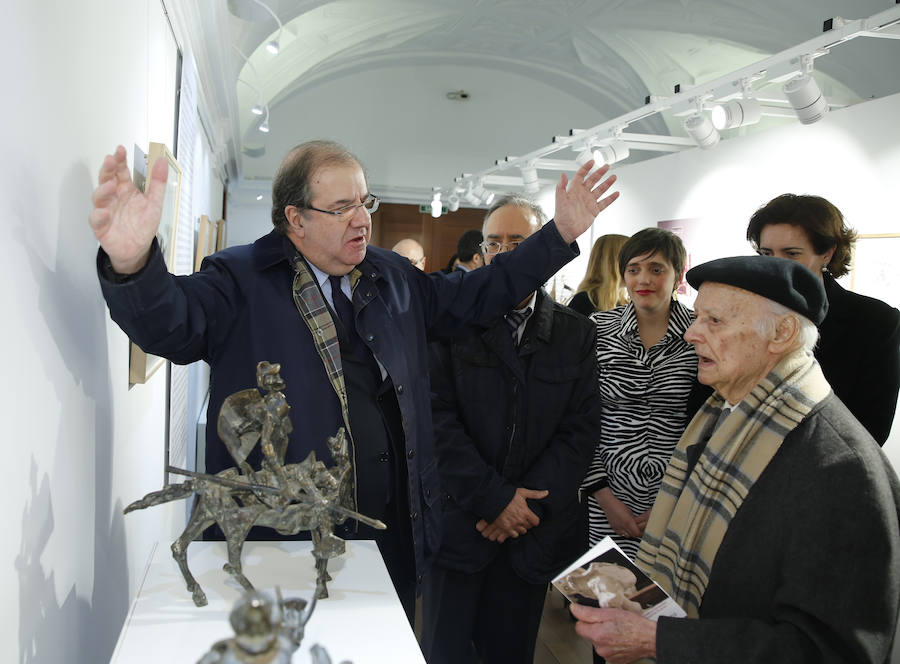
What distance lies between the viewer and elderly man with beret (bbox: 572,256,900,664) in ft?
4.36

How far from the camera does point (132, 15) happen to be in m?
1.85

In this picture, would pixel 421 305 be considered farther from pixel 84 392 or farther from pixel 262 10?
pixel 262 10

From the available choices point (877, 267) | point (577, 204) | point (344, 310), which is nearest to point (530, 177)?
point (877, 267)

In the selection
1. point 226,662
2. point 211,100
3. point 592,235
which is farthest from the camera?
point 592,235

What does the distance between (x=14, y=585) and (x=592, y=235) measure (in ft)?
28.6

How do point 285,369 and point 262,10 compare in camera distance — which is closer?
point 285,369

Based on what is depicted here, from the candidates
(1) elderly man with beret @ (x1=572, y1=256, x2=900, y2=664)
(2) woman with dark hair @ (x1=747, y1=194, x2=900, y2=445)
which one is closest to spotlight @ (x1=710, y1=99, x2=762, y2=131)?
(2) woman with dark hair @ (x1=747, y1=194, x2=900, y2=445)

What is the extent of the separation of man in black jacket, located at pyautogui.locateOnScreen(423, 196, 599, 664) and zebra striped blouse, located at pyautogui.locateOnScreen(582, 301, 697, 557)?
27 cm

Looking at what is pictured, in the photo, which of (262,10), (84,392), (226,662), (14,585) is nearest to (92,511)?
(84,392)

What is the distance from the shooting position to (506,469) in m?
2.36

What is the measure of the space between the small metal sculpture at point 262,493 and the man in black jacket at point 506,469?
1031 mm

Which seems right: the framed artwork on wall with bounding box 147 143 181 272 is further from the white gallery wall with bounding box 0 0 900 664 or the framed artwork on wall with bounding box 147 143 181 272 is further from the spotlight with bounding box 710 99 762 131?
the spotlight with bounding box 710 99 762 131

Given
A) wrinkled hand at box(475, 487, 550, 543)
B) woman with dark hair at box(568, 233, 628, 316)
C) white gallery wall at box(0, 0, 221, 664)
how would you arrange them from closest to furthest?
1. white gallery wall at box(0, 0, 221, 664)
2. wrinkled hand at box(475, 487, 550, 543)
3. woman with dark hair at box(568, 233, 628, 316)

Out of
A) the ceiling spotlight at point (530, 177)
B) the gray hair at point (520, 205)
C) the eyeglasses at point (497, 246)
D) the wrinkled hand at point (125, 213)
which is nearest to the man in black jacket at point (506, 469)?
the eyeglasses at point (497, 246)
